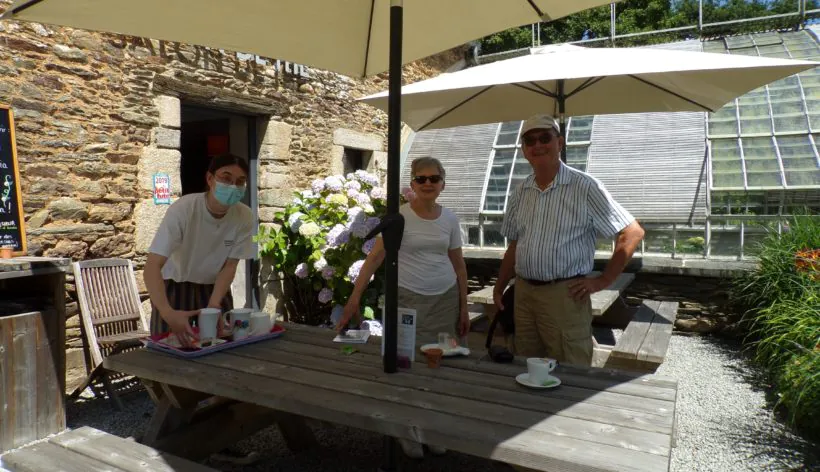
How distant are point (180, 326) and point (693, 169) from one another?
6.43 metres

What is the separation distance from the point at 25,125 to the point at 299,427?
2930 mm

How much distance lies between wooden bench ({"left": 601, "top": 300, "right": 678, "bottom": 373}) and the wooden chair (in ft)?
11.3

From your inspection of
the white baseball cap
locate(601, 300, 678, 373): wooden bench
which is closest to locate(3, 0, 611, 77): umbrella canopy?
the white baseball cap

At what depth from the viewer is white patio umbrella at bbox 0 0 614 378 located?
80.7 inches

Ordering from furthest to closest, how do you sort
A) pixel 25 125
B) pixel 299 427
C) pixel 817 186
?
pixel 817 186
pixel 25 125
pixel 299 427

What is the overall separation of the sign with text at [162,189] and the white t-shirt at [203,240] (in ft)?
7.03

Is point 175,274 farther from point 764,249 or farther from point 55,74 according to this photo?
point 764,249

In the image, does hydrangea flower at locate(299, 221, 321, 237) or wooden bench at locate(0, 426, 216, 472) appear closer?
wooden bench at locate(0, 426, 216, 472)

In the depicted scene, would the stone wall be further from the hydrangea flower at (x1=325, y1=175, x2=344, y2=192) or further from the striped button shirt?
the striped button shirt

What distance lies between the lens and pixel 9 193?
12.3ft

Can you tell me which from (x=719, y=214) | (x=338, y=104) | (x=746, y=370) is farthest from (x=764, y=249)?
(x=338, y=104)

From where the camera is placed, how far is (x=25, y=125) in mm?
3885

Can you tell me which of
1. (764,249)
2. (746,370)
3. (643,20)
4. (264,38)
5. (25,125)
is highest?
(643,20)

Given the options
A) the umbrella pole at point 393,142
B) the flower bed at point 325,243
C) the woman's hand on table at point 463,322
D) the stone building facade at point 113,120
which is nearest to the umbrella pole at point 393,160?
the umbrella pole at point 393,142
